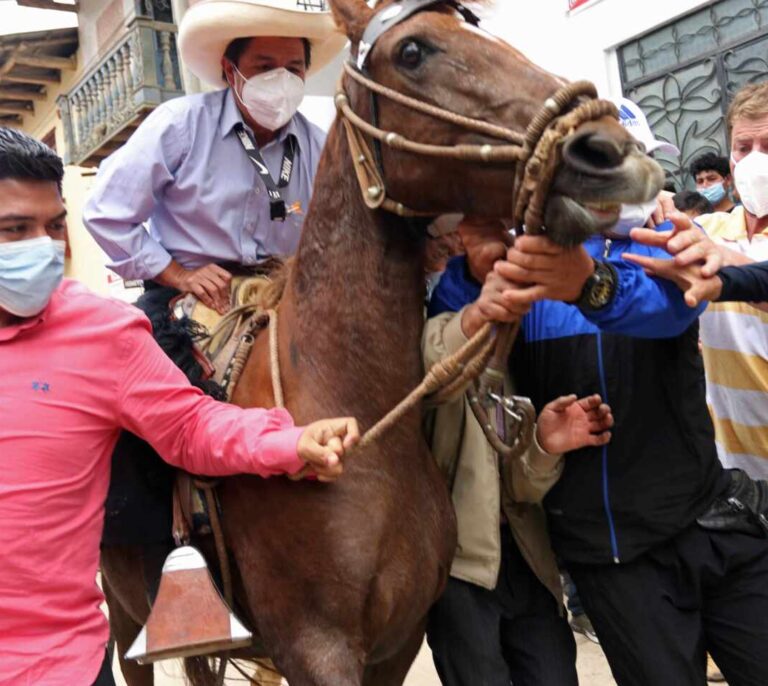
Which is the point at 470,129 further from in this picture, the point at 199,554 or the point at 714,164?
the point at 714,164

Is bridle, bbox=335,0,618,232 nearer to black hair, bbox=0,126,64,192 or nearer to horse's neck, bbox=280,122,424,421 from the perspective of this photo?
horse's neck, bbox=280,122,424,421

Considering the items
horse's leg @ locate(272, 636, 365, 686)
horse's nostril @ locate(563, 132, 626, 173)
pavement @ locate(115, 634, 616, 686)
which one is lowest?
pavement @ locate(115, 634, 616, 686)

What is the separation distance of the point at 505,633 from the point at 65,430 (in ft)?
4.60

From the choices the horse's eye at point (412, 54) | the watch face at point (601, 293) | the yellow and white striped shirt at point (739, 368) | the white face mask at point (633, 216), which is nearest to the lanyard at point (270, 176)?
the horse's eye at point (412, 54)

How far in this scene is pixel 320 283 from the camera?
7.06ft

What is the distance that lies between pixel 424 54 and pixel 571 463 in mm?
1182

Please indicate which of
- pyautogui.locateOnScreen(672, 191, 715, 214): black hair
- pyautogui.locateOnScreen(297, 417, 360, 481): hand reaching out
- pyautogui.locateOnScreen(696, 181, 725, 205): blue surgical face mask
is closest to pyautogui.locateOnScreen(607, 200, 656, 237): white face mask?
pyautogui.locateOnScreen(297, 417, 360, 481): hand reaching out

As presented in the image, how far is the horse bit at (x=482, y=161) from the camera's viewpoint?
1655 mm

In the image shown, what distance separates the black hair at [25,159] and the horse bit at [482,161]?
0.70 m

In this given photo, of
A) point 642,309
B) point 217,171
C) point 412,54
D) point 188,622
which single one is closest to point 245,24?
point 217,171

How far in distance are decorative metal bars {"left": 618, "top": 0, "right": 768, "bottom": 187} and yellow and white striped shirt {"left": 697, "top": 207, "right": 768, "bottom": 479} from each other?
12.2 feet

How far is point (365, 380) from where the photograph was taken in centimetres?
209

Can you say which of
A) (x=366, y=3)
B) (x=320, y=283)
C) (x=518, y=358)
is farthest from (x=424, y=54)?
(x=518, y=358)

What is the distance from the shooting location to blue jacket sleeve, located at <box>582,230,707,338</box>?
202cm
